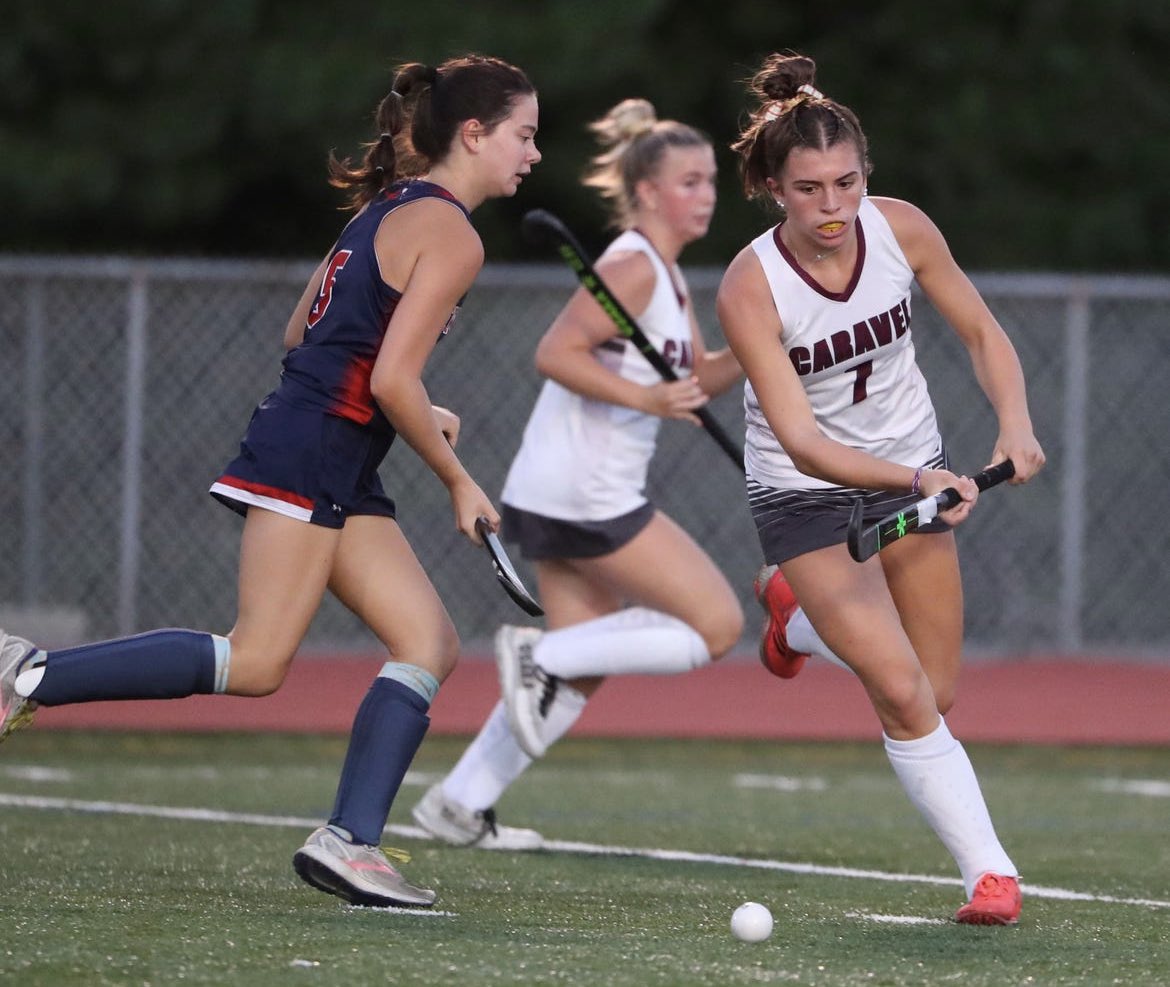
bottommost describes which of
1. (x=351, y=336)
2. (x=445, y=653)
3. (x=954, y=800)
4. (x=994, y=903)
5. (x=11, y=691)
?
(x=994, y=903)

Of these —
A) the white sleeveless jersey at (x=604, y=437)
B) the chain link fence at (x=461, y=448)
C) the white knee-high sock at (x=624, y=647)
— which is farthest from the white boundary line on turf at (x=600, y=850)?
the chain link fence at (x=461, y=448)

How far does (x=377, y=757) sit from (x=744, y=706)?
18.0ft

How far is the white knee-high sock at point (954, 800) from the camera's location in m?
4.43

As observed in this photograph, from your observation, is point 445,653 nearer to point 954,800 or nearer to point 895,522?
point 895,522

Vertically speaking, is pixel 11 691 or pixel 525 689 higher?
pixel 11 691

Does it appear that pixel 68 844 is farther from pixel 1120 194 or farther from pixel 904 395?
pixel 1120 194

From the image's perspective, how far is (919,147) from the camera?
1417 cm

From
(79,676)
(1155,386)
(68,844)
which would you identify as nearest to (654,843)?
(68,844)

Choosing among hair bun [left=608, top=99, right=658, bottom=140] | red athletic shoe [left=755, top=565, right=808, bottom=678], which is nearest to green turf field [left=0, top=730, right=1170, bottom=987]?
red athletic shoe [left=755, top=565, right=808, bottom=678]

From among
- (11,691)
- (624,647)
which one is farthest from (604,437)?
(11,691)

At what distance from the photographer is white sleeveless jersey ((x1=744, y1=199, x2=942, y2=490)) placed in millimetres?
4500

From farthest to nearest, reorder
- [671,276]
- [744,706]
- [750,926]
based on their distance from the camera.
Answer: [744,706] → [671,276] → [750,926]

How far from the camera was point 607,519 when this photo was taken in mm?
5914

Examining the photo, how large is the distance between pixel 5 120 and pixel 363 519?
28.5 feet
